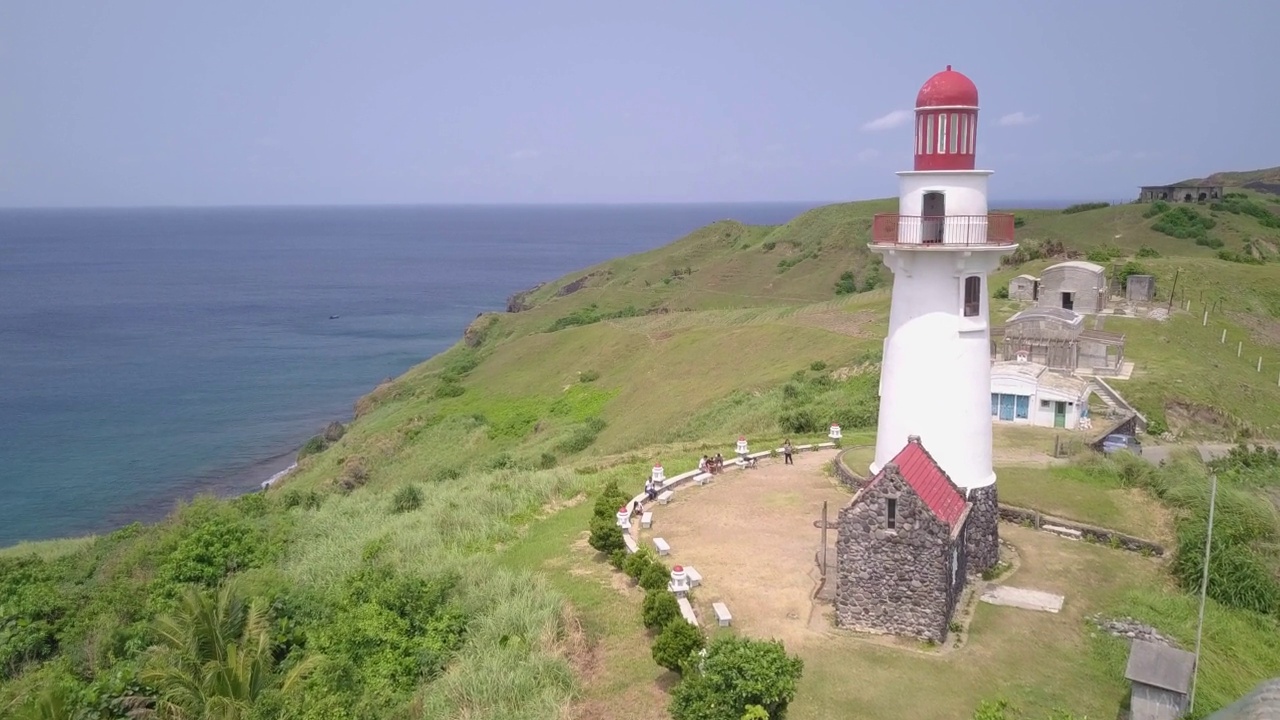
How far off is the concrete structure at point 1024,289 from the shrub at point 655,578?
39.4 metres

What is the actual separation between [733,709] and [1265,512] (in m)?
14.8

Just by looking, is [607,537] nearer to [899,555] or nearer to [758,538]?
[758,538]

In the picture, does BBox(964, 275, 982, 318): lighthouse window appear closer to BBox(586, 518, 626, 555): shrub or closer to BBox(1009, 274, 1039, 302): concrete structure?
BBox(586, 518, 626, 555): shrub

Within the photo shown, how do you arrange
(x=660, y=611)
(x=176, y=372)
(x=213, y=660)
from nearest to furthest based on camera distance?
(x=660, y=611)
(x=213, y=660)
(x=176, y=372)

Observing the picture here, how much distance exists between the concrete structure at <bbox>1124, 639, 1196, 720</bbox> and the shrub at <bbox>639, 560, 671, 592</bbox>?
785cm

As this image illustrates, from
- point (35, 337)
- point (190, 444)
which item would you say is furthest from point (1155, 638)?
point (35, 337)

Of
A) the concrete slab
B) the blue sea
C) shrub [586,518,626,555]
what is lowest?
the blue sea

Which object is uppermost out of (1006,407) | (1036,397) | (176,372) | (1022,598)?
(1036,397)

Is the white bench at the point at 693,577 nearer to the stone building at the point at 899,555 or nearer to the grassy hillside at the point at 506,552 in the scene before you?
the grassy hillside at the point at 506,552

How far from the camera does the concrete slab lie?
15.9 meters

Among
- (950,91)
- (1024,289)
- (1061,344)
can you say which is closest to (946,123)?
(950,91)

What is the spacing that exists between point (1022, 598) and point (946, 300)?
19.6 ft

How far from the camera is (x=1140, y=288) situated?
48.0 metres

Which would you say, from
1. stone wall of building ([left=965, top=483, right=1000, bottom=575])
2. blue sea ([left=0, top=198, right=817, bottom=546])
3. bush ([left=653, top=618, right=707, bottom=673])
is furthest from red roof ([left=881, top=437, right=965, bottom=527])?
blue sea ([left=0, top=198, right=817, bottom=546])
